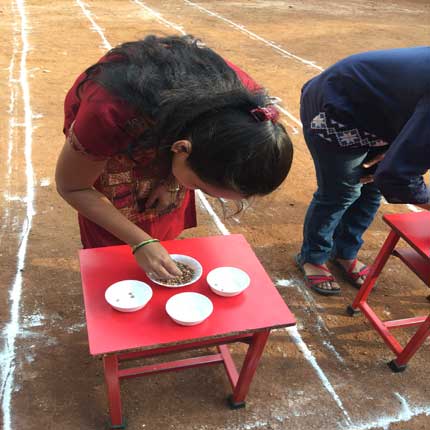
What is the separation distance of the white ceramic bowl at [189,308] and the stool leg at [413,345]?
4.01 ft

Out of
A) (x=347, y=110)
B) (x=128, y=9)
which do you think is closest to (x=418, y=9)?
(x=128, y=9)

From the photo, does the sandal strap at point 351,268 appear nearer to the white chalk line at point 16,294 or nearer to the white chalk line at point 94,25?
the white chalk line at point 16,294

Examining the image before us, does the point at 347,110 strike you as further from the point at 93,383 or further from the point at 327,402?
the point at 93,383

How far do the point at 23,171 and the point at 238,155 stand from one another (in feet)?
10.1

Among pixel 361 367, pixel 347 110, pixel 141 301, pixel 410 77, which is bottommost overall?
pixel 361 367

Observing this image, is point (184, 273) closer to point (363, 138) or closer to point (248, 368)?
point (248, 368)

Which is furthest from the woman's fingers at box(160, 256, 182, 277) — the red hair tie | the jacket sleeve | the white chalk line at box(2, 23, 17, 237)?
the white chalk line at box(2, 23, 17, 237)

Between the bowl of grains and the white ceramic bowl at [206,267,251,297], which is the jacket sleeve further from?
the bowl of grains

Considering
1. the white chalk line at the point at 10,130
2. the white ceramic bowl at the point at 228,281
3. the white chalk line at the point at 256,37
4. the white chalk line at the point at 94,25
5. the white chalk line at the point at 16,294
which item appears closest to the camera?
the white ceramic bowl at the point at 228,281

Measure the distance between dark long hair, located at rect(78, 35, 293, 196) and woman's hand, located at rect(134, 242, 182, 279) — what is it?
0.40m

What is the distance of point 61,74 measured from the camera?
20.1 ft

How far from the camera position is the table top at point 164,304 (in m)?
1.53

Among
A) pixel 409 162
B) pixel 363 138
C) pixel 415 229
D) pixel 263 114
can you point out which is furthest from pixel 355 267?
pixel 263 114

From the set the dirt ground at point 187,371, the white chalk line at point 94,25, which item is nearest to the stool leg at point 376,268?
the dirt ground at point 187,371
